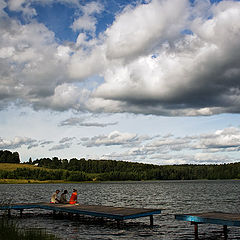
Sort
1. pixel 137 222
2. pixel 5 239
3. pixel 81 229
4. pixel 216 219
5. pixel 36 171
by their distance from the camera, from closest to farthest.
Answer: pixel 5 239, pixel 216 219, pixel 81 229, pixel 137 222, pixel 36 171

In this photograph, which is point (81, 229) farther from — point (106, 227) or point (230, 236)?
point (230, 236)

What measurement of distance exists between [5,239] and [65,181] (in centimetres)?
18451

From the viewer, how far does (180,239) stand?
66.0 ft

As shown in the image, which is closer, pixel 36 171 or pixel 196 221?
pixel 196 221

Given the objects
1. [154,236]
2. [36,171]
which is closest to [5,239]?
[154,236]

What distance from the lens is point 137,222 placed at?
2738 centimetres

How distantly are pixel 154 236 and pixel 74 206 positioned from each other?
10278 millimetres

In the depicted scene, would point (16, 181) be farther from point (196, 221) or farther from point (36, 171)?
point (196, 221)

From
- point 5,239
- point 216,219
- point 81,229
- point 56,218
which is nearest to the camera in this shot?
point 5,239

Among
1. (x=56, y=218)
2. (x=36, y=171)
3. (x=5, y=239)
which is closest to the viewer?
(x=5, y=239)

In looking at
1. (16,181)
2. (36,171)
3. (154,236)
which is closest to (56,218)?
(154,236)

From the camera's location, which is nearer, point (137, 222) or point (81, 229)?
point (81, 229)

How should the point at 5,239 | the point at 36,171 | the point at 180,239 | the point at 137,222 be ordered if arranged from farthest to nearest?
the point at 36,171, the point at 137,222, the point at 180,239, the point at 5,239

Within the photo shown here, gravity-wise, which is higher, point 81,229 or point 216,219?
point 216,219
